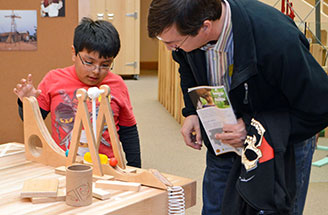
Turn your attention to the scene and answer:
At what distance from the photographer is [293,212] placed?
1330mm

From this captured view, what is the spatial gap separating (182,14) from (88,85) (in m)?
0.92

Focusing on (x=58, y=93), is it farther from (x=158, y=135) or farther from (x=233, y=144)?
(x=158, y=135)

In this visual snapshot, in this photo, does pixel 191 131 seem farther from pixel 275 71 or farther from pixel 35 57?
pixel 35 57

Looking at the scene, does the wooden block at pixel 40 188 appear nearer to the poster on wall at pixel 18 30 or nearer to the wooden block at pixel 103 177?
the wooden block at pixel 103 177

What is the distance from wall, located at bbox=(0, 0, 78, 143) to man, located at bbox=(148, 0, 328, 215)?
1.55m

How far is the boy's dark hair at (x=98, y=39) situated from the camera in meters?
1.83

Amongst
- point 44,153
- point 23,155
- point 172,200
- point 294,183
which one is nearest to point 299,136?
point 294,183

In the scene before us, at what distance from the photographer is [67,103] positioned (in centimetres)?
194

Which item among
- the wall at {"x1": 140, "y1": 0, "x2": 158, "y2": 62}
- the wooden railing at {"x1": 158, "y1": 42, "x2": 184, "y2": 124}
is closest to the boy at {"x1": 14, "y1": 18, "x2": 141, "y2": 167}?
the wooden railing at {"x1": 158, "y1": 42, "x2": 184, "y2": 124}

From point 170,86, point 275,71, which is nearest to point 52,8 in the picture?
point 275,71

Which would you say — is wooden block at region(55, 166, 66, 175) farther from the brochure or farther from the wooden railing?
the wooden railing

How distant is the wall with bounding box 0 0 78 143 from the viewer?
8.82 ft

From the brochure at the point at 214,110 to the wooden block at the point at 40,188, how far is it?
481mm

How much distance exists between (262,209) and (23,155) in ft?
2.92
